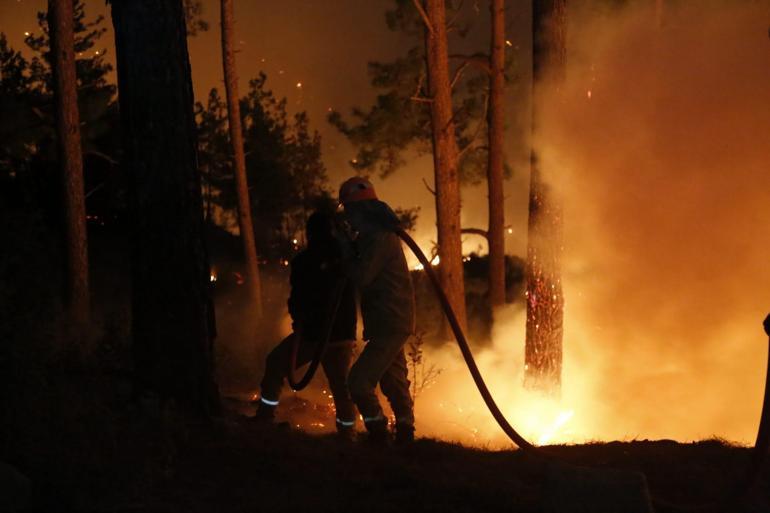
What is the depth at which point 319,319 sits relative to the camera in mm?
7531

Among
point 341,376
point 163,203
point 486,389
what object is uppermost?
point 163,203

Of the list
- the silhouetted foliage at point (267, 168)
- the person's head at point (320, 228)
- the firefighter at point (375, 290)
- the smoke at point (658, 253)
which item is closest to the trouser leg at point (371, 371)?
the firefighter at point (375, 290)

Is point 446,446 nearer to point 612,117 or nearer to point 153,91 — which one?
point 153,91

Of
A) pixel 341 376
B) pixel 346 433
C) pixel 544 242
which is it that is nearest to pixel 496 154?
pixel 544 242

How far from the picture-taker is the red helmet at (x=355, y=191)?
6.97 meters

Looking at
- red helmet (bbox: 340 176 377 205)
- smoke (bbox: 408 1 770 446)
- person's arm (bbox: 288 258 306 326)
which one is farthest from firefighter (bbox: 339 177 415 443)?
smoke (bbox: 408 1 770 446)

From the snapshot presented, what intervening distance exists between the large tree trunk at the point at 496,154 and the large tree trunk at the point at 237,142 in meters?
6.31

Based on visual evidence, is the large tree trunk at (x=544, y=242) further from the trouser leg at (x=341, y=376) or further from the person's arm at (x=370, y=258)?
the person's arm at (x=370, y=258)

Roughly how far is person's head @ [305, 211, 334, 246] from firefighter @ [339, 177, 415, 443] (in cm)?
40

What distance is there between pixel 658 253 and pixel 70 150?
1076 cm

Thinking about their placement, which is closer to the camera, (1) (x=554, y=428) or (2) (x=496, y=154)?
(1) (x=554, y=428)

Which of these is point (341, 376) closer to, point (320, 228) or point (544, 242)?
point (320, 228)

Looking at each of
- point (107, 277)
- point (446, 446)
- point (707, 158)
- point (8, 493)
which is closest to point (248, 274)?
point (107, 277)

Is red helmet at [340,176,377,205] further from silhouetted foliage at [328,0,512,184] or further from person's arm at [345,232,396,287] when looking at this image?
silhouetted foliage at [328,0,512,184]
